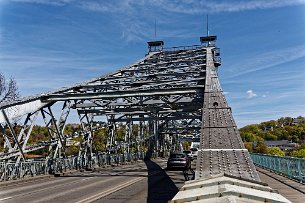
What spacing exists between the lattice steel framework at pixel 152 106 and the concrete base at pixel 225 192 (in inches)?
35.3

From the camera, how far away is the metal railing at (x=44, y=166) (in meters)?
18.9

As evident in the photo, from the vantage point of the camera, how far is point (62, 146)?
25172 mm

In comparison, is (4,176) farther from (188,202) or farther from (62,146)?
(188,202)

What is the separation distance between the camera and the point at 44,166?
22984mm

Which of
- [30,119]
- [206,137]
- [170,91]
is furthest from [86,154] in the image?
[206,137]

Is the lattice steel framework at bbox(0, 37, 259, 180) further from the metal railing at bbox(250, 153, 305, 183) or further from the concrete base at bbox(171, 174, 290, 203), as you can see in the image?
the metal railing at bbox(250, 153, 305, 183)

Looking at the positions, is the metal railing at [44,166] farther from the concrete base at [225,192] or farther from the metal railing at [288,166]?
the concrete base at [225,192]

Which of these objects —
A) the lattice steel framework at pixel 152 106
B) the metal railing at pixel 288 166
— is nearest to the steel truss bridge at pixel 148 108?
the lattice steel framework at pixel 152 106

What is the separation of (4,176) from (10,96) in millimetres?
21467

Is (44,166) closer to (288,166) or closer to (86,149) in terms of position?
(86,149)

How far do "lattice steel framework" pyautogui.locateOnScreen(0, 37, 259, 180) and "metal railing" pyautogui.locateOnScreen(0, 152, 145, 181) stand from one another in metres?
0.61

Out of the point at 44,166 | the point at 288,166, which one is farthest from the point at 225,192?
the point at 44,166

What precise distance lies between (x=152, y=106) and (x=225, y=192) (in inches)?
1125

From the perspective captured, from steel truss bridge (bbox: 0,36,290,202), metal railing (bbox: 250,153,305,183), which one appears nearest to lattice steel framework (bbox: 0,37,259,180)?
steel truss bridge (bbox: 0,36,290,202)
